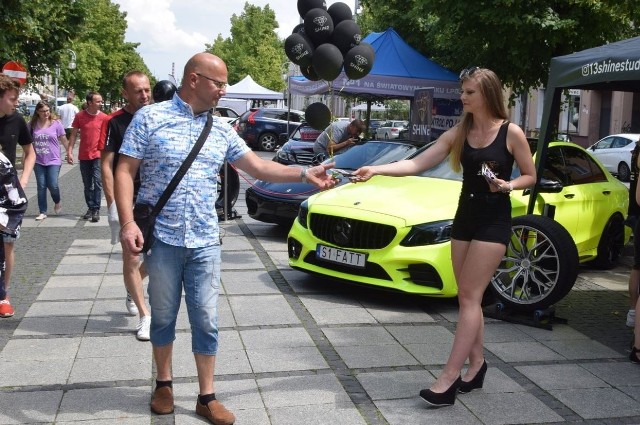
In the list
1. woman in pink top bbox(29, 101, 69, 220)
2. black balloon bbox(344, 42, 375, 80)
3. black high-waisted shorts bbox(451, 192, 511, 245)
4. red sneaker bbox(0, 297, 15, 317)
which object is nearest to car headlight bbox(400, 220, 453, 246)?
black high-waisted shorts bbox(451, 192, 511, 245)

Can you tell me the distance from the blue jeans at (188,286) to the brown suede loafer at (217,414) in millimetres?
269

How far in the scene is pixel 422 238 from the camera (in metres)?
6.86

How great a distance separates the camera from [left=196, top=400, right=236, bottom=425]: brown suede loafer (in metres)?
4.26

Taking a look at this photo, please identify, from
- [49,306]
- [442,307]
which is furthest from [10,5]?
[442,307]

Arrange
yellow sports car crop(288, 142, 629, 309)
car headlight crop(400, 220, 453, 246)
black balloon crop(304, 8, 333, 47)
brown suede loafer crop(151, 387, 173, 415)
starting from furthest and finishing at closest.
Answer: black balloon crop(304, 8, 333, 47), car headlight crop(400, 220, 453, 246), yellow sports car crop(288, 142, 629, 309), brown suede loafer crop(151, 387, 173, 415)

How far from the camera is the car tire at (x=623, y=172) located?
25.8 meters

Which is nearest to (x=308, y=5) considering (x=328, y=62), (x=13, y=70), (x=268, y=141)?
(x=328, y=62)

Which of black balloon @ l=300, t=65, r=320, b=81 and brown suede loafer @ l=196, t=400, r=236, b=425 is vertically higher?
black balloon @ l=300, t=65, r=320, b=81

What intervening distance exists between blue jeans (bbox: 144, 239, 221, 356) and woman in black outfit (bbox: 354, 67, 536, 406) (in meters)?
1.06

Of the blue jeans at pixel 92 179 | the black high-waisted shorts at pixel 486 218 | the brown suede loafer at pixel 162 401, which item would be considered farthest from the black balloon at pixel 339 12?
the brown suede loafer at pixel 162 401

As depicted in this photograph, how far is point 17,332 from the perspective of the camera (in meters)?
6.11

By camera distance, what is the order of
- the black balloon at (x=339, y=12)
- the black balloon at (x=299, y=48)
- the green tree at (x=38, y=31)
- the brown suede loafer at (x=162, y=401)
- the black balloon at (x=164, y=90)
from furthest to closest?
the green tree at (x=38, y=31)
the black balloon at (x=339, y=12)
the black balloon at (x=299, y=48)
the black balloon at (x=164, y=90)
the brown suede loafer at (x=162, y=401)

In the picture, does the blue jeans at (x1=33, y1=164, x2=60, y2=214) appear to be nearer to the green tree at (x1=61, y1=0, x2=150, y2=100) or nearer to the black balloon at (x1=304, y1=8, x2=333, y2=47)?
the black balloon at (x1=304, y1=8, x2=333, y2=47)

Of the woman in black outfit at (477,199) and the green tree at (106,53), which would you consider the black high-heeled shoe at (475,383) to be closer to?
the woman in black outfit at (477,199)
